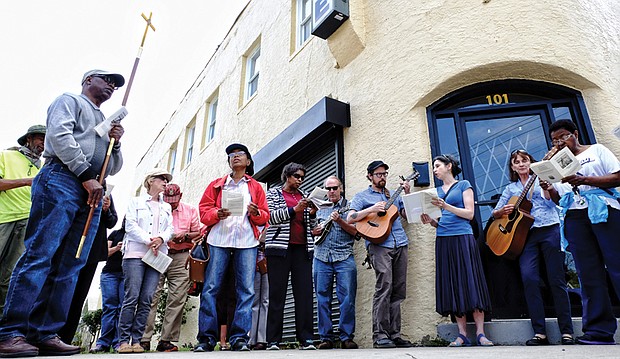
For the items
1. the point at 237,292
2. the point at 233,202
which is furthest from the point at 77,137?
the point at 237,292

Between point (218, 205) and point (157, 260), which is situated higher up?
point (218, 205)

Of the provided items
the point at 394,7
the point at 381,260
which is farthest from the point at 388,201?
the point at 394,7

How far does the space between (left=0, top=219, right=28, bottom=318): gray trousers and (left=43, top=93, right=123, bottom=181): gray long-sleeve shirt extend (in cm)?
151

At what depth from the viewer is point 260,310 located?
5.13m

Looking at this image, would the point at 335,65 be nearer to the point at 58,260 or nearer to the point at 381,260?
the point at 381,260

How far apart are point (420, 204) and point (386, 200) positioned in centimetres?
73

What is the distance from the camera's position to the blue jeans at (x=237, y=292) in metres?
4.06

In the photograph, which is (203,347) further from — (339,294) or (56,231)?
(56,231)

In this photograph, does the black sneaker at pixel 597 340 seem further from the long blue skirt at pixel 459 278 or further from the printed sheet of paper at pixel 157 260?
the printed sheet of paper at pixel 157 260

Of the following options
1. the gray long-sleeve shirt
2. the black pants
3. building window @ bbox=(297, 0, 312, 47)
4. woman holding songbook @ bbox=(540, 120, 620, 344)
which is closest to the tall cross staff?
the gray long-sleeve shirt

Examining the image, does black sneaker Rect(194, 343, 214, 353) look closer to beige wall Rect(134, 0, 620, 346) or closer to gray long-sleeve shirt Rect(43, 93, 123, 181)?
gray long-sleeve shirt Rect(43, 93, 123, 181)

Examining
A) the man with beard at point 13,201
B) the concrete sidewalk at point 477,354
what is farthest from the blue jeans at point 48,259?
the man with beard at point 13,201

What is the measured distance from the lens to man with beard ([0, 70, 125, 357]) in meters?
2.81

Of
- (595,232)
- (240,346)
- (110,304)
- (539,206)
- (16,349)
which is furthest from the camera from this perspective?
(110,304)
